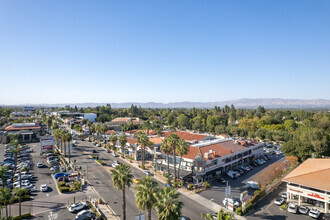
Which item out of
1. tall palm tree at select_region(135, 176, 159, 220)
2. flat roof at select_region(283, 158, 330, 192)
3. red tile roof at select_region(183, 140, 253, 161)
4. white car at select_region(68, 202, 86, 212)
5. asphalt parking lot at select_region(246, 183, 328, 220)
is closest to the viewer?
tall palm tree at select_region(135, 176, 159, 220)

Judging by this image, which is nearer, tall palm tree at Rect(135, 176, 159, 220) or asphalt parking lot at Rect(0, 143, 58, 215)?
tall palm tree at Rect(135, 176, 159, 220)

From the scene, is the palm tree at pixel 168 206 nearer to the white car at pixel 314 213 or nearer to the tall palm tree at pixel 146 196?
the tall palm tree at pixel 146 196

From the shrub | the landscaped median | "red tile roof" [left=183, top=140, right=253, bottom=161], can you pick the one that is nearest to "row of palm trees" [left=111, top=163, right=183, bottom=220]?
the shrub

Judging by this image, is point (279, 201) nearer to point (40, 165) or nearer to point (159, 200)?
point (159, 200)

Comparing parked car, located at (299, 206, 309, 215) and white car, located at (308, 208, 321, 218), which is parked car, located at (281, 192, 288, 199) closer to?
parked car, located at (299, 206, 309, 215)

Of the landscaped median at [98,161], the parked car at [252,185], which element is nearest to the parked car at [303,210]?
the parked car at [252,185]

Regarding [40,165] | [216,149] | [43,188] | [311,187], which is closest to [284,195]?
[311,187]
